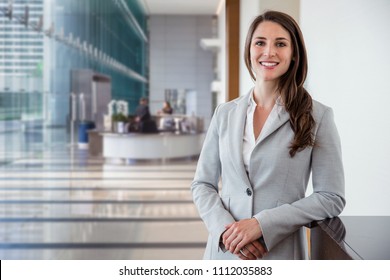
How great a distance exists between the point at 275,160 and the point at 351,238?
0.96ft

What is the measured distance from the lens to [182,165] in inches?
522

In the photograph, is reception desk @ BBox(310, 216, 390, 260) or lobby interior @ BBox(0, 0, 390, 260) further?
lobby interior @ BBox(0, 0, 390, 260)

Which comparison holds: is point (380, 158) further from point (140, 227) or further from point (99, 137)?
point (99, 137)

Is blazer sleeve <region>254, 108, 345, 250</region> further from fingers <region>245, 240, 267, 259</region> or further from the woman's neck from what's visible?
the woman's neck

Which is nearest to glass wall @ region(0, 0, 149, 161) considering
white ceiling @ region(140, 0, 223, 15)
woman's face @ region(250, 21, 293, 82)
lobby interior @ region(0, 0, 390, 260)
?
lobby interior @ region(0, 0, 390, 260)

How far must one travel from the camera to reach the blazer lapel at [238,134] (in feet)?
5.31

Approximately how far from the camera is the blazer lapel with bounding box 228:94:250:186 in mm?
1619

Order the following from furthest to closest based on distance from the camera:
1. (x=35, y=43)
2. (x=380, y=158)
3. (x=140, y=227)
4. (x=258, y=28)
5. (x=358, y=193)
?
(x=35, y=43) → (x=140, y=227) → (x=358, y=193) → (x=380, y=158) → (x=258, y=28)

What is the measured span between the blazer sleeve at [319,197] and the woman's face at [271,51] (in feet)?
0.62

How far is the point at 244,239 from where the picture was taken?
1.56 m

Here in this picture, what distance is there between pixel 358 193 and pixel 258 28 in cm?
154

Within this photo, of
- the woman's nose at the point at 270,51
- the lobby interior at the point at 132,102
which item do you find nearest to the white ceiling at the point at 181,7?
the lobby interior at the point at 132,102

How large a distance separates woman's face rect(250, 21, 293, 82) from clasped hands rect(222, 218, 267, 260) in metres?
0.41

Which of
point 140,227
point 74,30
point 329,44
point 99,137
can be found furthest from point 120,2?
point 329,44
